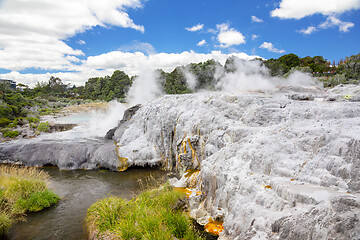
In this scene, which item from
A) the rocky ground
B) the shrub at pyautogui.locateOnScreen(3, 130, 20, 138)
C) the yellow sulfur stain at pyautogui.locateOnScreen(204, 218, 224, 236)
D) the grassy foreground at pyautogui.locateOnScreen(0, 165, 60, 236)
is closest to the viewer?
the rocky ground

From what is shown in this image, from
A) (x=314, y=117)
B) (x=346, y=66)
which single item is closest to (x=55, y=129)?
(x=314, y=117)

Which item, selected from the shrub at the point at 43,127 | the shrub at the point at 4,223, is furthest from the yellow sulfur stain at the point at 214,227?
the shrub at the point at 43,127

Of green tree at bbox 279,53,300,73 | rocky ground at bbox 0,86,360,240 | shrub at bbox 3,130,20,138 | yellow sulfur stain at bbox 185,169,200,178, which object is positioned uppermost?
green tree at bbox 279,53,300,73

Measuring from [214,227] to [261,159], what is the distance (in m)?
2.25

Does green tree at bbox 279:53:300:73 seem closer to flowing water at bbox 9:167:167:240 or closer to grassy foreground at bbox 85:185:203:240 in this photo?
flowing water at bbox 9:167:167:240

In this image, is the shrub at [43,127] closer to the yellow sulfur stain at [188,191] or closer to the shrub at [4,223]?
the shrub at [4,223]

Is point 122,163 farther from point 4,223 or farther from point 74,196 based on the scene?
point 4,223

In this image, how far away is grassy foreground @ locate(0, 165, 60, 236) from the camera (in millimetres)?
6860

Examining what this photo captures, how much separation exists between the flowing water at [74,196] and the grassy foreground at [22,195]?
0.26 m

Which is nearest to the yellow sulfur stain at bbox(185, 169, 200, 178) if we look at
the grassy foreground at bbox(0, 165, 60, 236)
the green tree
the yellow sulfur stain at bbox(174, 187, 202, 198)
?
Answer: the yellow sulfur stain at bbox(174, 187, 202, 198)

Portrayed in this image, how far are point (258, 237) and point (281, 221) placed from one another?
0.58 m

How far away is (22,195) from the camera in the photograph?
757 centimetres

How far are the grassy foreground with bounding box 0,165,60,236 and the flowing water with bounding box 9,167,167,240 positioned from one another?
0.26 meters

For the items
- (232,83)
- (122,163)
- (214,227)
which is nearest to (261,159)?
(214,227)
